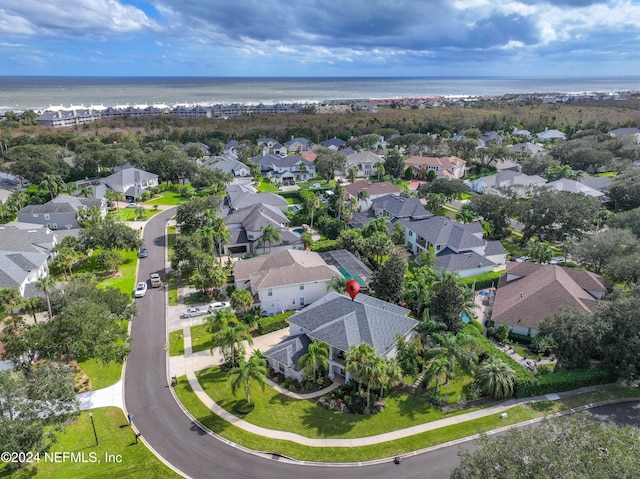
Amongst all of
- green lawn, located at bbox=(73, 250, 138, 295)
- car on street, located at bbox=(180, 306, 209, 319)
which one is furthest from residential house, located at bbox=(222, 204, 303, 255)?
car on street, located at bbox=(180, 306, 209, 319)

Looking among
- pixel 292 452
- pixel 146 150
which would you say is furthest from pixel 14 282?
pixel 146 150

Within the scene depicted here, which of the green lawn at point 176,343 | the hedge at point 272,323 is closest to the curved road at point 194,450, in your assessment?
the green lawn at point 176,343

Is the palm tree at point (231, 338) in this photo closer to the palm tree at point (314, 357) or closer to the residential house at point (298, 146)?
the palm tree at point (314, 357)

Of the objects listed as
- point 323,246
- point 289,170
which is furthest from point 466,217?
point 289,170

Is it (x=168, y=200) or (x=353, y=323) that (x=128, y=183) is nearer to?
(x=168, y=200)

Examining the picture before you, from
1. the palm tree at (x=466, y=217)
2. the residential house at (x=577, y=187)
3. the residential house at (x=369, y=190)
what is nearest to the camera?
the palm tree at (x=466, y=217)

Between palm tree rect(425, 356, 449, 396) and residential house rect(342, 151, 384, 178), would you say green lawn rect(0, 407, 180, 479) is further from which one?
residential house rect(342, 151, 384, 178)
